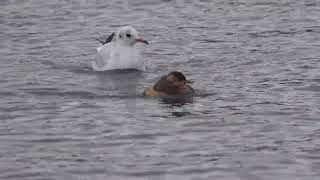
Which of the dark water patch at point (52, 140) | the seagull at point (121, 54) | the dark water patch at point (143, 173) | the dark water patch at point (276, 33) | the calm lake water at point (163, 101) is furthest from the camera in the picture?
the dark water patch at point (276, 33)

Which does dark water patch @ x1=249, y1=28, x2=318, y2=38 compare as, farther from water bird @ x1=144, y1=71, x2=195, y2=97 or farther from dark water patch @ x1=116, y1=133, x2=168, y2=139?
dark water patch @ x1=116, y1=133, x2=168, y2=139

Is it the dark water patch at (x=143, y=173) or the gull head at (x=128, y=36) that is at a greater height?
the dark water patch at (x=143, y=173)

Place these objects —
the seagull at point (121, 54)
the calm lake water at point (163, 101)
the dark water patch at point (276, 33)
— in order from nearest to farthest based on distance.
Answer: the calm lake water at point (163, 101) < the seagull at point (121, 54) < the dark water patch at point (276, 33)

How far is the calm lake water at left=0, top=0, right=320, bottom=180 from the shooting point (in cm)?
1158

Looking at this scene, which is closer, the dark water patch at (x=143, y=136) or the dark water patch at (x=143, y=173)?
the dark water patch at (x=143, y=173)

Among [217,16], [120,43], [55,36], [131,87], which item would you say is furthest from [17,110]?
[217,16]

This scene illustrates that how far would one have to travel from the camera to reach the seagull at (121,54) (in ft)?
59.7

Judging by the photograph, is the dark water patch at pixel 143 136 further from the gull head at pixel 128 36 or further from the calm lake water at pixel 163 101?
the gull head at pixel 128 36

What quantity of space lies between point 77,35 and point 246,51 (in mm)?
3914

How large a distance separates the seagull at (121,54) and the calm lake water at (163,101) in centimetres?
19

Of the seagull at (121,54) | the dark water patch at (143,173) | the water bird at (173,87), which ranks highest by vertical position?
the dark water patch at (143,173)

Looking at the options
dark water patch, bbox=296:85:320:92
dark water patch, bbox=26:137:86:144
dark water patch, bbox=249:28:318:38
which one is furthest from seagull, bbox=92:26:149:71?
dark water patch, bbox=26:137:86:144

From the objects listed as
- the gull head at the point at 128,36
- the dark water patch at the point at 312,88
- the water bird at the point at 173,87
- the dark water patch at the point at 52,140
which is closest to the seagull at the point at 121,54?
the gull head at the point at 128,36

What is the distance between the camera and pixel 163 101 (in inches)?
596
